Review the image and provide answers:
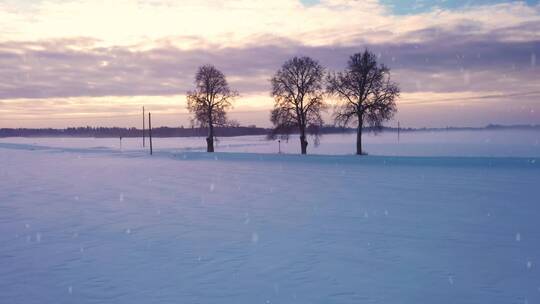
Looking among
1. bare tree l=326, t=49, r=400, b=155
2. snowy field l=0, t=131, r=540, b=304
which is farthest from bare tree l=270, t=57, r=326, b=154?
snowy field l=0, t=131, r=540, b=304

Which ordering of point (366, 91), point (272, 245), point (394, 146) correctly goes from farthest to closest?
point (394, 146)
point (366, 91)
point (272, 245)

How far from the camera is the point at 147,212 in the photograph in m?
14.9

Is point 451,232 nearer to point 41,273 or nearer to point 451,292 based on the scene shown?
point 451,292

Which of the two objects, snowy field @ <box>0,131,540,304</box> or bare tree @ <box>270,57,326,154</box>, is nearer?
snowy field @ <box>0,131,540,304</box>

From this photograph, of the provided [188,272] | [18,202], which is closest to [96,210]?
[18,202]

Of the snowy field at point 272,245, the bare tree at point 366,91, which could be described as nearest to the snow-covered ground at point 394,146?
the bare tree at point 366,91

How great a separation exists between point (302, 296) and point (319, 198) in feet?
35.9

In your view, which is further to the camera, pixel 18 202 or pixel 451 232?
pixel 18 202

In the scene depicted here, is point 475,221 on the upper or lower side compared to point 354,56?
lower

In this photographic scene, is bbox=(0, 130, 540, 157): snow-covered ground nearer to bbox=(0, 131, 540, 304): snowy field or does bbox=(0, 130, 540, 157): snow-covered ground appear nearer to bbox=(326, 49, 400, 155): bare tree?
bbox=(326, 49, 400, 155): bare tree

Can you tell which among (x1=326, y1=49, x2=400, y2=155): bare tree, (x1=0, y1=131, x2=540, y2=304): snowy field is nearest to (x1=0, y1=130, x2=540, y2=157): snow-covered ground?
(x1=326, y1=49, x2=400, y2=155): bare tree

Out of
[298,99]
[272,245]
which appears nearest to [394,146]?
[298,99]

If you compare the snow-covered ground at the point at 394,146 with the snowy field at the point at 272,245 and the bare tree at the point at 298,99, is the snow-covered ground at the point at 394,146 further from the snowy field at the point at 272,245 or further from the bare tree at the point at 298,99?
the snowy field at the point at 272,245

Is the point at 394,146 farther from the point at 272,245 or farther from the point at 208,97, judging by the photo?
the point at 272,245
